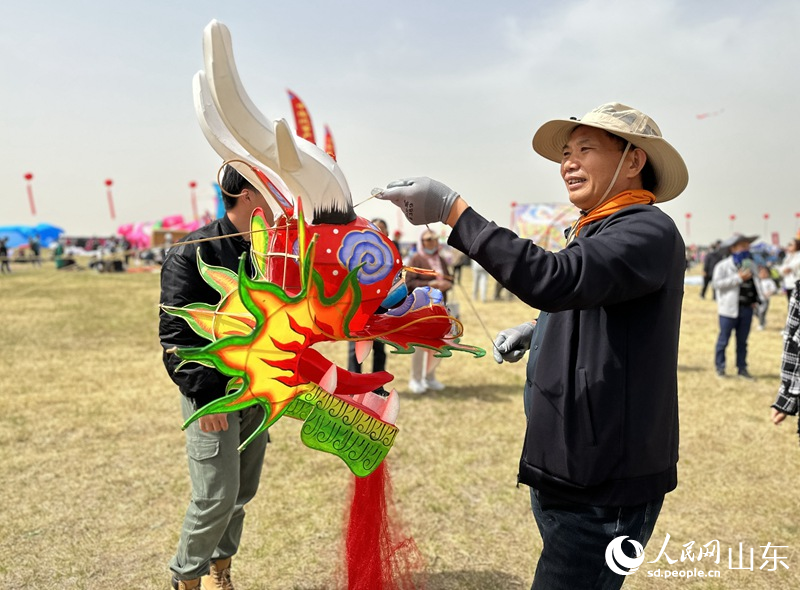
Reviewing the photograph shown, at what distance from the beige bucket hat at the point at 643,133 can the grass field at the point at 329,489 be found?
2.03 meters

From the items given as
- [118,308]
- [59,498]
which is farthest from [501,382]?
[118,308]

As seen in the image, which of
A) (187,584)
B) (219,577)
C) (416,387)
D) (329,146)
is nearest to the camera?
(329,146)

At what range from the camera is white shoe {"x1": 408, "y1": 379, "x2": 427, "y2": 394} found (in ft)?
19.3

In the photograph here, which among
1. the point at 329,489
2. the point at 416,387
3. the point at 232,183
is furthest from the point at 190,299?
the point at 416,387

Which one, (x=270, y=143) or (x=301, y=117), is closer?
(x=270, y=143)

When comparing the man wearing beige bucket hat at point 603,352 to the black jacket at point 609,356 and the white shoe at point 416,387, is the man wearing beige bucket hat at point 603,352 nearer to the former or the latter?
the black jacket at point 609,356

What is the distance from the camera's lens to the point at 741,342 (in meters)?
6.70

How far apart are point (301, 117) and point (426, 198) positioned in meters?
0.99

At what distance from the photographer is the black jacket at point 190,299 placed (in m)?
2.04

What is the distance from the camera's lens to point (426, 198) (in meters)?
1.46
